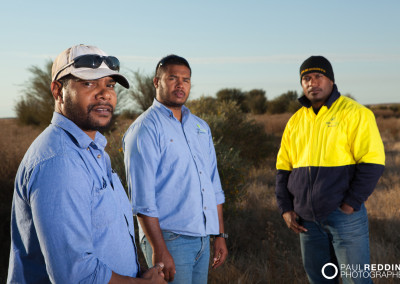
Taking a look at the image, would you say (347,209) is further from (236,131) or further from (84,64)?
(236,131)

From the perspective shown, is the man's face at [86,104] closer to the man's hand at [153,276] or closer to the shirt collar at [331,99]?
the man's hand at [153,276]

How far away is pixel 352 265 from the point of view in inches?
121

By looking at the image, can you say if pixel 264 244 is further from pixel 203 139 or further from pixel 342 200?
pixel 203 139

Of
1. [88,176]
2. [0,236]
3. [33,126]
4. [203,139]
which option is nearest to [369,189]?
[203,139]

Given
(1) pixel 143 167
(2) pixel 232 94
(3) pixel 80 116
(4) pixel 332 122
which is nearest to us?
(3) pixel 80 116

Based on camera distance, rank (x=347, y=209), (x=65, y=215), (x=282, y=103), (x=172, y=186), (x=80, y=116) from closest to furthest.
→ (x=65, y=215) < (x=80, y=116) < (x=172, y=186) < (x=347, y=209) < (x=282, y=103)

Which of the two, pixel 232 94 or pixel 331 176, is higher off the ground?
pixel 232 94

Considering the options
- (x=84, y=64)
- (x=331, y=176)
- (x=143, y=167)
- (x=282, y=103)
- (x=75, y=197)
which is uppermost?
(x=84, y=64)

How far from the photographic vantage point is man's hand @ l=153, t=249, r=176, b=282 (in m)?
2.50

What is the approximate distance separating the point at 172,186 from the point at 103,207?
1091 mm

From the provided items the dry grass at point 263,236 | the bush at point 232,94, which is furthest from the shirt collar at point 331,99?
the bush at point 232,94

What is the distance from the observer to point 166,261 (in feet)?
8.20

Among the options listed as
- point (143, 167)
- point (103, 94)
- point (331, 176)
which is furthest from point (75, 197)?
point (331, 176)

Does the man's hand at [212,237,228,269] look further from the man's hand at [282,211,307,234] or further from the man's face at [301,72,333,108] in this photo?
the man's face at [301,72,333,108]
